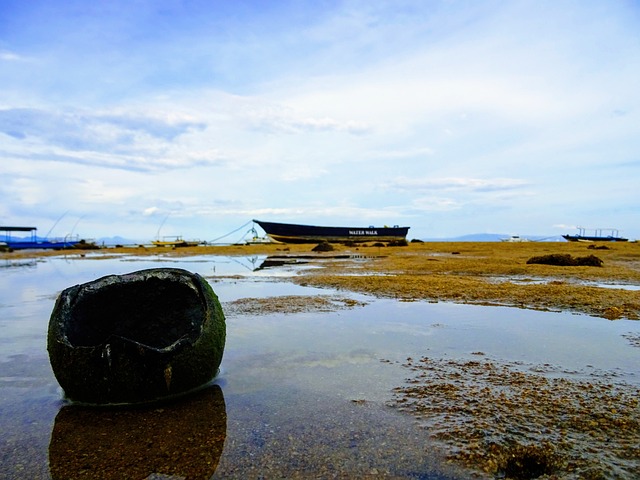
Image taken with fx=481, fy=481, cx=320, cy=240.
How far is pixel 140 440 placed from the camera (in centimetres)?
388

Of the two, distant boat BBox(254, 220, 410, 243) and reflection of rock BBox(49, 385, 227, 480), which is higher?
distant boat BBox(254, 220, 410, 243)

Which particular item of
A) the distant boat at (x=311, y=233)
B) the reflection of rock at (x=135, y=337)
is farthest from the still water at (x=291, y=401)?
the distant boat at (x=311, y=233)

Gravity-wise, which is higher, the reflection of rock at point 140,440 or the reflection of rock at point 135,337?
the reflection of rock at point 135,337

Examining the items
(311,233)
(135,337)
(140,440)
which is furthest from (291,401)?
(311,233)

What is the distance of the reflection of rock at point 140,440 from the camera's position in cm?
339

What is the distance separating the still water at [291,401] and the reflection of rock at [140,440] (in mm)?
14

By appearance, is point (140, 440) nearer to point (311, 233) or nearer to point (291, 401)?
point (291, 401)

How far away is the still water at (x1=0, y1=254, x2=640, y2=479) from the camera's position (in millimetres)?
3457

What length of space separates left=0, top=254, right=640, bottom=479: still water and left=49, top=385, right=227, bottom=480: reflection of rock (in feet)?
0.05

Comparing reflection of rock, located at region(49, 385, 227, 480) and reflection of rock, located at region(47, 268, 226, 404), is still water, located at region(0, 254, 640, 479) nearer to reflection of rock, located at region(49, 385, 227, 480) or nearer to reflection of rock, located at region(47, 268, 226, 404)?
reflection of rock, located at region(49, 385, 227, 480)

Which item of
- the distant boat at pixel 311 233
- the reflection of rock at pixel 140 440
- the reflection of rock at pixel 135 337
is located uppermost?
the distant boat at pixel 311 233

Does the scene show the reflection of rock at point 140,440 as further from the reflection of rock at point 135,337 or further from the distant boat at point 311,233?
the distant boat at point 311,233

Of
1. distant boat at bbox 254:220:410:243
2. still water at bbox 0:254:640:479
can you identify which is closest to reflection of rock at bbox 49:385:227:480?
still water at bbox 0:254:640:479

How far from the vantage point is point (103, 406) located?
4621 millimetres
